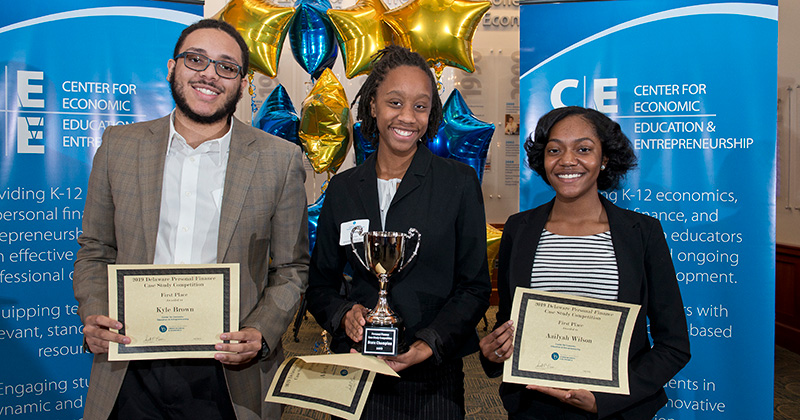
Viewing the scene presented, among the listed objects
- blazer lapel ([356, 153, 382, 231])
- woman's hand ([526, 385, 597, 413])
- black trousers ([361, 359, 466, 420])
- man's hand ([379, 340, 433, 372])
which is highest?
blazer lapel ([356, 153, 382, 231])

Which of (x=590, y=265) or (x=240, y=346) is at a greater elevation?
(x=590, y=265)

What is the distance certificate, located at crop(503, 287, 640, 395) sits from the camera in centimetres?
135

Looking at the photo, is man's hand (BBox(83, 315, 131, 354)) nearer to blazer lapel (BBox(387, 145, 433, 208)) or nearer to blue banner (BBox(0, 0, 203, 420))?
blazer lapel (BBox(387, 145, 433, 208))

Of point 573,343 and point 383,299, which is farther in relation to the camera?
point 383,299

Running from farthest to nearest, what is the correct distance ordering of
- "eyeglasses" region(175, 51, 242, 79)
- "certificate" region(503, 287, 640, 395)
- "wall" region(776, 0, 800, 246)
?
"wall" region(776, 0, 800, 246)
"eyeglasses" region(175, 51, 242, 79)
"certificate" region(503, 287, 640, 395)

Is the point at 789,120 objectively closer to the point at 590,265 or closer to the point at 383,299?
the point at 590,265

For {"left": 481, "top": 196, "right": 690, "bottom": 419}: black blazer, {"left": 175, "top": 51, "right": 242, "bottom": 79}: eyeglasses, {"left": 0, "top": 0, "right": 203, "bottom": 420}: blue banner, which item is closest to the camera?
{"left": 481, "top": 196, "right": 690, "bottom": 419}: black blazer

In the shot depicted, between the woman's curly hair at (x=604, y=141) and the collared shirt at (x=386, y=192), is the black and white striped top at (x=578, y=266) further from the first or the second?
the collared shirt at (x=386, y=192)

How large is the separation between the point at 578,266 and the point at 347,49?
2.05 m

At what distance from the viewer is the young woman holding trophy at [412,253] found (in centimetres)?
158

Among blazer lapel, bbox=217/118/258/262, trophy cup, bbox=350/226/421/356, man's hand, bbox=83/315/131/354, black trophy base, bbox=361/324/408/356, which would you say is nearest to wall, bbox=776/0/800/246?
trophy cup, bbox=350/226/421/356

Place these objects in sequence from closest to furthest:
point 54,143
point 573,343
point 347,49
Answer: point 573,343 < point 54,143 < point 347,49

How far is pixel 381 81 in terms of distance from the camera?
1.74 m

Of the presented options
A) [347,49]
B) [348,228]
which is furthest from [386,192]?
[347,49]
